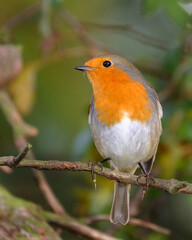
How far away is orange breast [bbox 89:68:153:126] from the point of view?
3.45 meters

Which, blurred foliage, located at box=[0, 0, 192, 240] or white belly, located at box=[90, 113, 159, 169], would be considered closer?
white belly, located at box=[90, 113, 159, 169]

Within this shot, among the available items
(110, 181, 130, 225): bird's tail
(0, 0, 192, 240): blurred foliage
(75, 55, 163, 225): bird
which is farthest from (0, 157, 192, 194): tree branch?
(0, 0, 192, 240): blurred foliage

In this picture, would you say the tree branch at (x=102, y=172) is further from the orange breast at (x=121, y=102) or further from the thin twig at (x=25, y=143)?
the thin twig at (x=25, y=143)

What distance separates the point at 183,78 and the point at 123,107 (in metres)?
1.21

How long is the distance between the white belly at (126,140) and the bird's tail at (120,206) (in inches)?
13.9

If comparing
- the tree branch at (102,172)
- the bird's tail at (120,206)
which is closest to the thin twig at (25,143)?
the bird's tail at (120,206)

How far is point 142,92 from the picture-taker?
141 inches

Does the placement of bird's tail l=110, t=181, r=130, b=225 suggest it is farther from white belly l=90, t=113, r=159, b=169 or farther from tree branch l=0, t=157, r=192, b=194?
tree branch l=0, t=157, r=192, b=194

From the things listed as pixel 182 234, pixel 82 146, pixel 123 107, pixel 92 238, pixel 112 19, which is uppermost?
pixel 112 19

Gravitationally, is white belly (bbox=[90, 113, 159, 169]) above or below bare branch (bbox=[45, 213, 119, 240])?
above

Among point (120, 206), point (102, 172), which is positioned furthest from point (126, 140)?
point (102, 172)

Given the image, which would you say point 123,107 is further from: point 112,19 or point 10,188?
point 112,19

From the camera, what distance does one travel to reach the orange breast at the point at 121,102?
3.45 meters

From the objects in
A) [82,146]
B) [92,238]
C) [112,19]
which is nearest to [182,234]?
[82,146]
